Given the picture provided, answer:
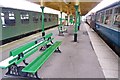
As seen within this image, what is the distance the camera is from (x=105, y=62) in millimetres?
5527

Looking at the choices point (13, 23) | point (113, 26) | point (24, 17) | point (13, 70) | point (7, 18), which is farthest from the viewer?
point (24, 17)

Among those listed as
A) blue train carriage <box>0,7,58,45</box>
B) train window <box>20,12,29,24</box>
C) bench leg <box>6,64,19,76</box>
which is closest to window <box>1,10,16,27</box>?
blue train carriage <box>0,7,58,45</box>

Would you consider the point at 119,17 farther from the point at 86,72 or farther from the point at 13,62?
the point at 13,62

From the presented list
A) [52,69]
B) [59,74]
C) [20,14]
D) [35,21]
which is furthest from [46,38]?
[35,21]

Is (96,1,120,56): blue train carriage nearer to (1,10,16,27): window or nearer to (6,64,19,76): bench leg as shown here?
(6,64,19,76): bench leg

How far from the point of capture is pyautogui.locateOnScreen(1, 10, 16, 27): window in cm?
868

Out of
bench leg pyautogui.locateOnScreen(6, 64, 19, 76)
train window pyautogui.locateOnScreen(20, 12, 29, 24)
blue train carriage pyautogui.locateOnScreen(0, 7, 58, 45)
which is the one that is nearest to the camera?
bench leg pyautogui.locateOnScreen(6, 64, 19, 76)

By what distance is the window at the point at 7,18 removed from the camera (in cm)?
868

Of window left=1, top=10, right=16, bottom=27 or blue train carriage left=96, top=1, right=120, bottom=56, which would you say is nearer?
blue train carriage left=96, top=1, right=120, bottom=56

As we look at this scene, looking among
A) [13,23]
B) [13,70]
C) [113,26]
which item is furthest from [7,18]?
[113,26]

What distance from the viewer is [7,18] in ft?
29.9

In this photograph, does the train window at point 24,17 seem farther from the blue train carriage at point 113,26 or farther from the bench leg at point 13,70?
the bench leg at point 13,70

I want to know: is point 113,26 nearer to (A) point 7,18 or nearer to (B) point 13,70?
(B) point 13,70

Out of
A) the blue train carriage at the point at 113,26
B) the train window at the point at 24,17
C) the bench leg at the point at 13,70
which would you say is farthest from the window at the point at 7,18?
the blue train carriage at the point at 113,26
